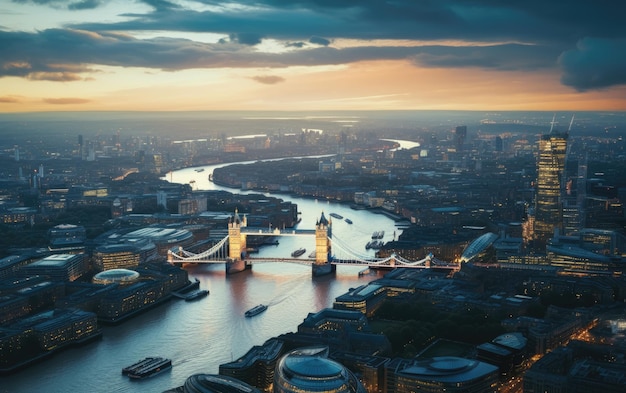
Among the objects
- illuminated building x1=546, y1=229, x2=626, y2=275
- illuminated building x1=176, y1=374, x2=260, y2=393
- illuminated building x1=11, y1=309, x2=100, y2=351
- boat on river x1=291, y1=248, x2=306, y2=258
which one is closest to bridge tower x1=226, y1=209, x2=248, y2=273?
boat on river x1=291, y1=248, x2=306, y2=258

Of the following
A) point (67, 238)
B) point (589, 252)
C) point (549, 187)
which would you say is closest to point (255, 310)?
point (589, 252)

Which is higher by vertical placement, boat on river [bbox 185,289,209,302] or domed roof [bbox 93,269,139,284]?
domed roof [bbox 93,269,139,284]

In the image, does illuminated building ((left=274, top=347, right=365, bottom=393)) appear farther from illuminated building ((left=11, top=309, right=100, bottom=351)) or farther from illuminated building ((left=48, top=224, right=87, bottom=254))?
illuminated building ((left=48, top=224, right=87, bottom=254))

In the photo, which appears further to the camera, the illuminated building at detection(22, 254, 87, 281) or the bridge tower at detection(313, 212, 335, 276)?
the bridge tower at detection(313, 212, 335, 276)

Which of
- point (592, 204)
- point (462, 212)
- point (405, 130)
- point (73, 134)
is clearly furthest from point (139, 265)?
point (405, 130)

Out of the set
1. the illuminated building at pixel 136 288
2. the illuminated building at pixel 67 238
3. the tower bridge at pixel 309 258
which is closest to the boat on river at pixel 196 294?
the illuminated building at pixel 136 288

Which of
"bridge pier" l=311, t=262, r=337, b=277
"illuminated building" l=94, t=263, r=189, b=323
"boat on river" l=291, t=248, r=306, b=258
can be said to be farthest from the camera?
"boat on river" l=291, t=248, r=306, b=258
